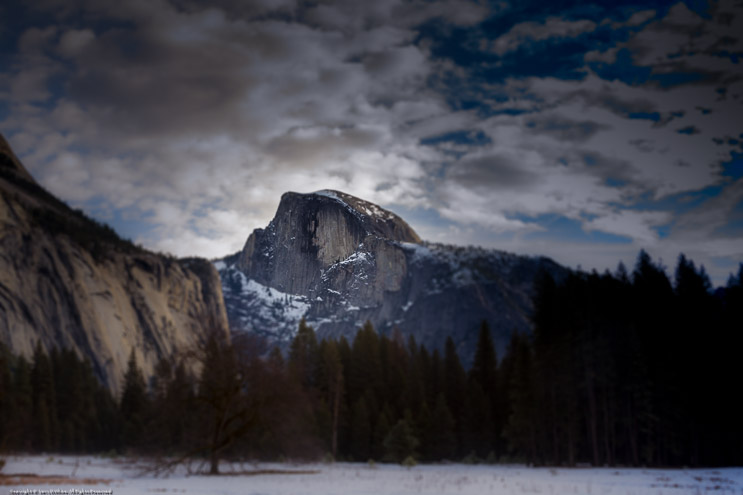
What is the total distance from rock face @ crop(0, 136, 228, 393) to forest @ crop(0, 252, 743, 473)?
34631 millimetres

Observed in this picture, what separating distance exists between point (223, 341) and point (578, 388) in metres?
29.5

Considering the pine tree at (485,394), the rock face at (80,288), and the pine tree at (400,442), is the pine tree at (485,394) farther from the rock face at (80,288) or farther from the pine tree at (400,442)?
the rock face at (80,288)

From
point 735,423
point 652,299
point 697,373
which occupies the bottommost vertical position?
point 735,423

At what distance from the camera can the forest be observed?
3020cm

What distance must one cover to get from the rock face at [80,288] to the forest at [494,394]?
34.6m

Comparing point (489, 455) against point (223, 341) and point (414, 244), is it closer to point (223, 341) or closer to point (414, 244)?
point (223, 341)

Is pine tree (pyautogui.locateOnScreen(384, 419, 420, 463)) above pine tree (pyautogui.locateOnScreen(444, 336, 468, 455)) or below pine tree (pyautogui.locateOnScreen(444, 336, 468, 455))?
below

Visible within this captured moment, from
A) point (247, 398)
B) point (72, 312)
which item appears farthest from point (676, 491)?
point (72, 312)

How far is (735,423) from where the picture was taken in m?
40.4

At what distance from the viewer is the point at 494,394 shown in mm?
63469

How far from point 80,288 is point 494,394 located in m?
98.1

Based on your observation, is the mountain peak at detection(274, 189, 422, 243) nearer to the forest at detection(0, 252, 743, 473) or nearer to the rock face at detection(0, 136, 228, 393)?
the forest at detection(0, 252, 743, 473)

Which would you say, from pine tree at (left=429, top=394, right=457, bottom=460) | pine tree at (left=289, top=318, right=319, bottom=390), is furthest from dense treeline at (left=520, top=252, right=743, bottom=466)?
pine tree at (left=289, top=318, right=319, bottom=390)

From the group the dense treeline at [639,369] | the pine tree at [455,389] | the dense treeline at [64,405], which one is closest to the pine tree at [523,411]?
the dense treeline at [639,369]
